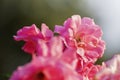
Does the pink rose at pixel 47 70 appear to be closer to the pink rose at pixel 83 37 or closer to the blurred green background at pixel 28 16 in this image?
the pink rose at pixel 83 37

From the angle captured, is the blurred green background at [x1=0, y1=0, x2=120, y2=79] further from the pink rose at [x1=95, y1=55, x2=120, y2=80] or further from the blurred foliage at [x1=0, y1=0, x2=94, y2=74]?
the pink rose at [x1=95, y1=55, x2=120, y2=80]

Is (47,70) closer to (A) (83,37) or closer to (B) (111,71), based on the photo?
(B) (111,71)

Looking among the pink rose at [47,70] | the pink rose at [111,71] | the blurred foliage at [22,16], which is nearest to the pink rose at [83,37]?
the pink rose at [111,71]

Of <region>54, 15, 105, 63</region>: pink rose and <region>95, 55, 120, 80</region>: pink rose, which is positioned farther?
<region>54, 15, 105, 63</region>: pink rose

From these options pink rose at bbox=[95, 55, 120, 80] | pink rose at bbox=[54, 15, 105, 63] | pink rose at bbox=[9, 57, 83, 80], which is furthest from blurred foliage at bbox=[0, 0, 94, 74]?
pink rose at bbox=[9, 57, 83, 80]

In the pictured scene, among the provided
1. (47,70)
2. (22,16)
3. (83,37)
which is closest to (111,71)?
(47,70)

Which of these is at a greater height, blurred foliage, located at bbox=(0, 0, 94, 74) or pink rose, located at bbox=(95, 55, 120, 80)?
blurred foliage, located at bbox=(0, 0, 94, 74)

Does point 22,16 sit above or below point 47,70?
above

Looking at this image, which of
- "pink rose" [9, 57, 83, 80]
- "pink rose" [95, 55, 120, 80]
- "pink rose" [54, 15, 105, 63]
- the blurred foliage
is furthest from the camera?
the blurred foliage
